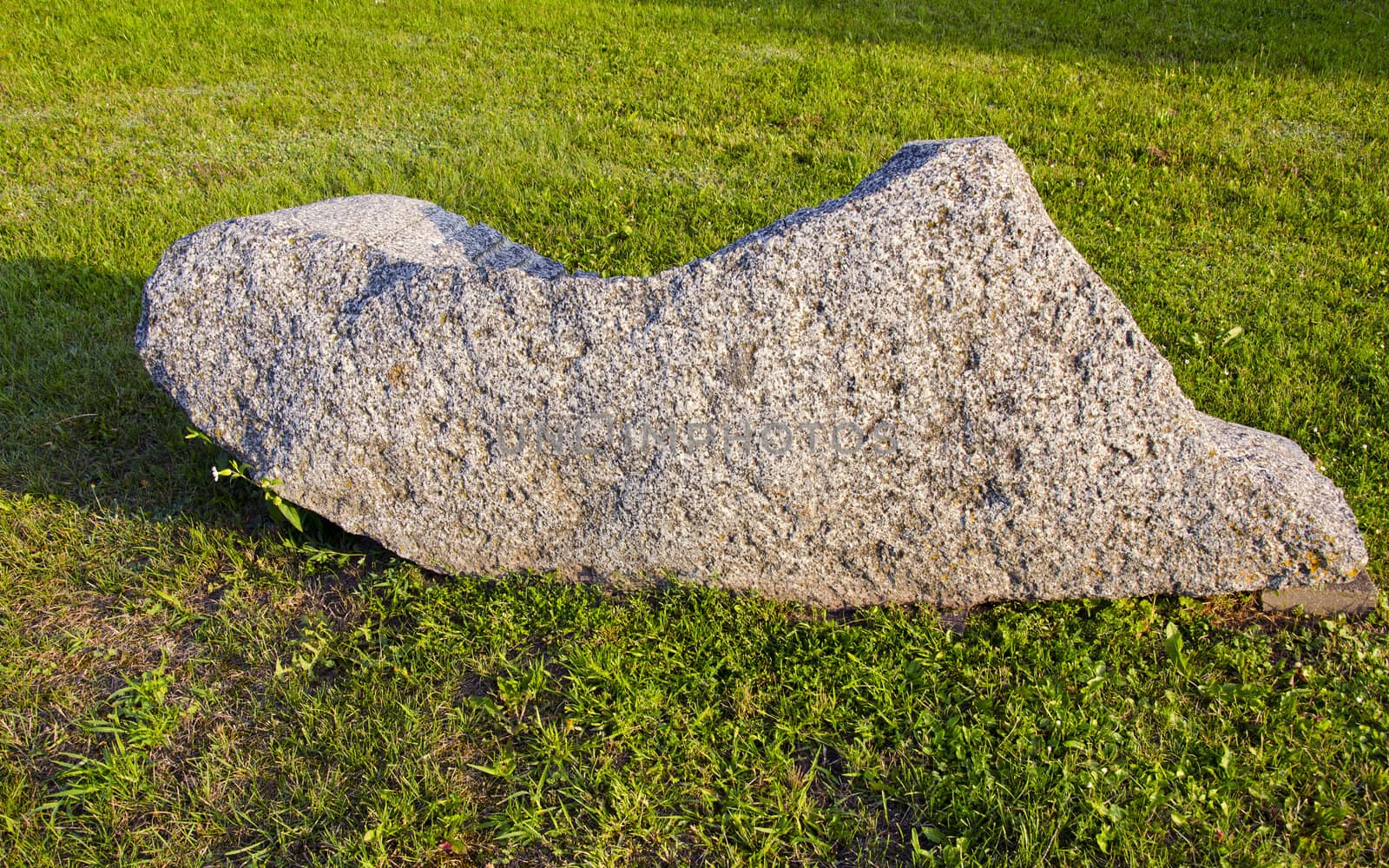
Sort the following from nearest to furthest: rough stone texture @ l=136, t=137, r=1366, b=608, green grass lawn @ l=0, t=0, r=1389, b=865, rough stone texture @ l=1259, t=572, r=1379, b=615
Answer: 1. green grass lawn @ l=0, t=0, r=1389, b=865
2. rough stone texture @ l=136, t=137, r=1366, b=608
3. rough stone texture @ l=1259, t=572, r=1379, b=615

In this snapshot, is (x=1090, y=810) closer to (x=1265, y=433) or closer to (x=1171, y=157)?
(x=1265, y=433)

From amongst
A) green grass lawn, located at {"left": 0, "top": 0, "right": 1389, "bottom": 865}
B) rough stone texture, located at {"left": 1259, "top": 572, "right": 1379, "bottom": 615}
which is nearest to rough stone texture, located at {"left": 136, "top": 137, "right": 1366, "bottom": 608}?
rough stone texture, located at {"left": 1259, "top": 572, "right": 1379, "bottom": 615}

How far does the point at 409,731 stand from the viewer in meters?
3.41

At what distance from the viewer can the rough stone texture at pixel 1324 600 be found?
145 inches

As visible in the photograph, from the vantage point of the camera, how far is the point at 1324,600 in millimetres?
3697

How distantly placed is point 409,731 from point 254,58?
351 inches

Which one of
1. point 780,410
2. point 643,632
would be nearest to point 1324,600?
point 780,410

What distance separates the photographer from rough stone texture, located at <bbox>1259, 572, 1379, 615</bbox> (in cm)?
370

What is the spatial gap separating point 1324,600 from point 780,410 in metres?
2.36

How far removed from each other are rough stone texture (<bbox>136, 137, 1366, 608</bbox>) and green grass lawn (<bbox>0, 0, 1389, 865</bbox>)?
27 cm

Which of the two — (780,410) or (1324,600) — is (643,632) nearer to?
(780,410)

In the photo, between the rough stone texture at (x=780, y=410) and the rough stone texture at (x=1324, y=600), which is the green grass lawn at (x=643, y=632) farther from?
the rough stone texture at (x=780, y=410)

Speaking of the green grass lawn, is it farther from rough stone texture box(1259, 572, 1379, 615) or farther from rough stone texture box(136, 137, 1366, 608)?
rough stone texture box(136, 137, 1366, 608)

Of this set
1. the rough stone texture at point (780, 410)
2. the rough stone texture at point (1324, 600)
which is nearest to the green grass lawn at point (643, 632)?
the rough stone texture at point (1324, 600)
